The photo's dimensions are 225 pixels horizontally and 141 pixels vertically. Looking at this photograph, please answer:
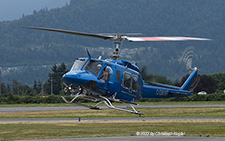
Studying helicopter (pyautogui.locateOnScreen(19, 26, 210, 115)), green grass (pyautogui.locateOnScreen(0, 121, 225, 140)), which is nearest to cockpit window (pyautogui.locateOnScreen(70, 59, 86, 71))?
helicopter (pyautogui.locateOnScreen(19, 26, 210, 115))

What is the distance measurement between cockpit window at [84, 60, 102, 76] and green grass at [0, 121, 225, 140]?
536 cm

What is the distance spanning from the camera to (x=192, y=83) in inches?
1444

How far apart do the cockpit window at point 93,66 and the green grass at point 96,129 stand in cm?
536

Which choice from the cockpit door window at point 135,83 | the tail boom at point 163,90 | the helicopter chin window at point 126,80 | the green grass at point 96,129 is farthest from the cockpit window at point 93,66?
the green grass at point 96,129

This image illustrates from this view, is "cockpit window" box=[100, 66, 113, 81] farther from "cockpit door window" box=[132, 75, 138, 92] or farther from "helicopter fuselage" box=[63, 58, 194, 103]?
"cockpit door window" box=[132, 75, 138, 92]

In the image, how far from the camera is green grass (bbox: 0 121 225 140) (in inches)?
1323

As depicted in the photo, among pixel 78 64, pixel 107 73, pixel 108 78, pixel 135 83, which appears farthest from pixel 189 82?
pixel 78 64

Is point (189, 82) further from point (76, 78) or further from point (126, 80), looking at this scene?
point (76, 78)

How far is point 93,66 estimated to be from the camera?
1125 inches

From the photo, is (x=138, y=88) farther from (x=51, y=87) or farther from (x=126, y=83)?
(x=51, y=87)

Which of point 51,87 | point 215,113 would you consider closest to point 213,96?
point 215,113

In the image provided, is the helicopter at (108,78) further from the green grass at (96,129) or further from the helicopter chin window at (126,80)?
the green grass at (96,129)

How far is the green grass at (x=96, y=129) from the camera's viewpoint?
3359 cm

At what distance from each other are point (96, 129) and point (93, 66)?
35.5 feet
